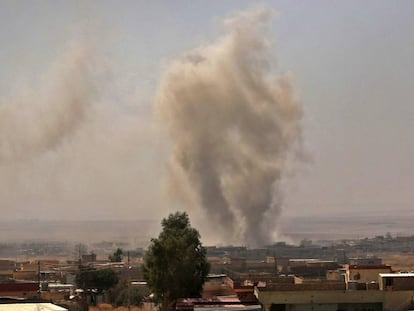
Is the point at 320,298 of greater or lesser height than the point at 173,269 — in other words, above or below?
below

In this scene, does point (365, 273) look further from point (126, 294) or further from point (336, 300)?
point (126, 294)

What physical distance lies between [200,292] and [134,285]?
21.2 m

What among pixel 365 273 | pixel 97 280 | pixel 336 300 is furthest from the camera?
pixel 97 280

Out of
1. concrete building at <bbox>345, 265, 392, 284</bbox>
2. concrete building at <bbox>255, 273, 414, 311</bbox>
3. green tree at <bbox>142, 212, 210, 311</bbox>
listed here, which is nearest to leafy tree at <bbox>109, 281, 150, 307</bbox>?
concrete building at <bbox>345, 265, 392, 284</bbox>

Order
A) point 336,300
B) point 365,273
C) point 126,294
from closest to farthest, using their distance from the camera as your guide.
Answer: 1. point 336,300
2. point 365,273
3. point 126,294

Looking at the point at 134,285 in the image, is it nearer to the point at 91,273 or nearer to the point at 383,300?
the point at 91,273

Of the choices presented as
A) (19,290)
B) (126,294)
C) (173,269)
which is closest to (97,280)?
(126,294)

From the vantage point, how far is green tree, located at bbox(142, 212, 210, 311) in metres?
29.0

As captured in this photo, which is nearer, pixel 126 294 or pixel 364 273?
pixel 364 273

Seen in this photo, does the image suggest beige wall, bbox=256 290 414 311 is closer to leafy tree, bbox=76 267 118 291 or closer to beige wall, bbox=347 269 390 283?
beige wall, bbox=347 269 390 283

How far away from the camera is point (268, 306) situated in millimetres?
27031

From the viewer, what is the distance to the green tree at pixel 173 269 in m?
29.0

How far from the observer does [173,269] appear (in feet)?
95.1

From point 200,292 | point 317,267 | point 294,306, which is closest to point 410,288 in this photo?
point 294,306
